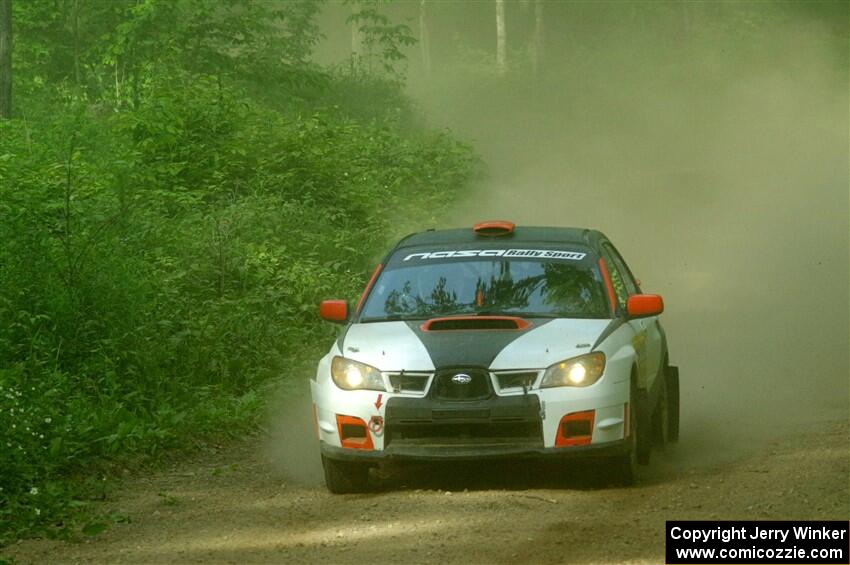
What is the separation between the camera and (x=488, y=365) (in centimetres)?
917

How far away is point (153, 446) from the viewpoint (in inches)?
452

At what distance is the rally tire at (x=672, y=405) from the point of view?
11.9 metres

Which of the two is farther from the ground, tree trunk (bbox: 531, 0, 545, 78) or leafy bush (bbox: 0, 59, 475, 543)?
tree trunk (bbox: 531, 0, 545, 78)

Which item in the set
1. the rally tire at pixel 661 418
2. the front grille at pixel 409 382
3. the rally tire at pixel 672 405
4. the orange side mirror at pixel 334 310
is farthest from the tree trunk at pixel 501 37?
the front grille at pixel 409 382

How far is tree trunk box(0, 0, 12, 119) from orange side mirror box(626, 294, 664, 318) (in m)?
13.2

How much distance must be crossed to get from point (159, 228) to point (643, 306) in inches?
304

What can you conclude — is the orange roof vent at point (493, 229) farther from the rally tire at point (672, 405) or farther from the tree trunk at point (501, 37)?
the tree trunk at point (501, 37)

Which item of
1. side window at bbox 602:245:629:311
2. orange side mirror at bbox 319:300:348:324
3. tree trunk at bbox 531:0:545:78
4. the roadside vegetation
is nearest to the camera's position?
orange side mirror at bbox 319:300:348:324

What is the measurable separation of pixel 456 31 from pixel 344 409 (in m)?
65.1

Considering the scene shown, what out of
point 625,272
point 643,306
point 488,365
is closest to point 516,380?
point 488,365

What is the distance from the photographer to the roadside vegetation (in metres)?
11.4

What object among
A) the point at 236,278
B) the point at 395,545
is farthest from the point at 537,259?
Result: the point at 236,278

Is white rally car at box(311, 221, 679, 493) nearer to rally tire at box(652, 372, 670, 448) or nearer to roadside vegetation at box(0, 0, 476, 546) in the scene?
rally tire at box(652, 372, 670, 448)

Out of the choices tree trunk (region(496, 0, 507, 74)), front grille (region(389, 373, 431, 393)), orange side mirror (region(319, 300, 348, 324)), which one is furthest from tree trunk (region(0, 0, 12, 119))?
tree trunk (region(496, 0, 507, 74))
